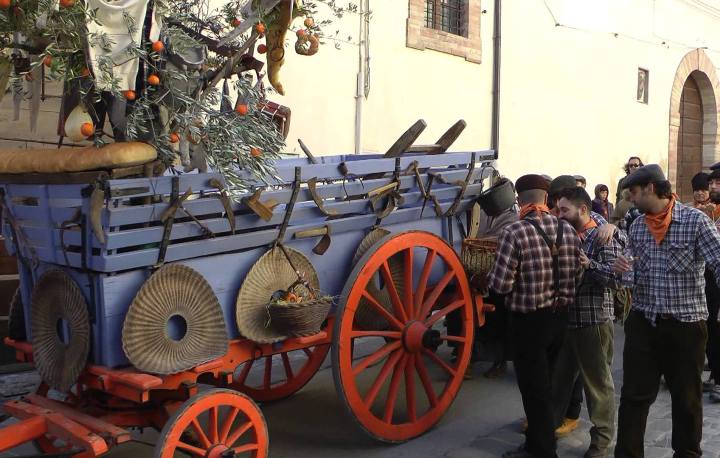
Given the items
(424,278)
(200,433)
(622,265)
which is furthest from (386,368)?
(622,265)

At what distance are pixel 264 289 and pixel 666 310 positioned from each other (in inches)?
75.8

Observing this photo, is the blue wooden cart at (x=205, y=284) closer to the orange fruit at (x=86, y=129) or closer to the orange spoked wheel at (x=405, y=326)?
the orange spoked wheel at (x=405, y=326)

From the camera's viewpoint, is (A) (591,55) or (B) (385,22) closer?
(B) (385,22)

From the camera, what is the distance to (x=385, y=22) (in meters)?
9.02

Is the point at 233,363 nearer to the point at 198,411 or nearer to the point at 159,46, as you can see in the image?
the point at 198,411

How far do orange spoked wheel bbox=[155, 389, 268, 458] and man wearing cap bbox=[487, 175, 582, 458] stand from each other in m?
1.40

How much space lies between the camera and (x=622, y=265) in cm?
374

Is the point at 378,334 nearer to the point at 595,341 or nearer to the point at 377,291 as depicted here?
the point at 377,291

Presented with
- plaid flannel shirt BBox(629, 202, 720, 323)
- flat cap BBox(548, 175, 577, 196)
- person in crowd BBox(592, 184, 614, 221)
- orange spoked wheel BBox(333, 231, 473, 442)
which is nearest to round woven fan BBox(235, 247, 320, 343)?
orange spoked wheel BBox(333, 231, 473, 442)

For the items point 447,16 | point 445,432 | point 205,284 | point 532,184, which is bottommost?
point 445,432

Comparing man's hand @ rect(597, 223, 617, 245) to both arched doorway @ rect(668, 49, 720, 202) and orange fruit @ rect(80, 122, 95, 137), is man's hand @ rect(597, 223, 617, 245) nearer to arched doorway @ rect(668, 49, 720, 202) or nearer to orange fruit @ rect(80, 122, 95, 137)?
orange fruit @ rect(80, 122, 95, 137)

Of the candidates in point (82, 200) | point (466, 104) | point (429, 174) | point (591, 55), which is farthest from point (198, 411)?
point (591, 55)

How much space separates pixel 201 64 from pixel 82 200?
0.84m

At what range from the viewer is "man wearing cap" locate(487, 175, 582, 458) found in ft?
12.9
